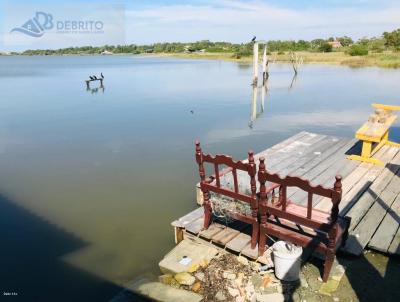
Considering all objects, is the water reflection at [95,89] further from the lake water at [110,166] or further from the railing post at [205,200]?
the railing post at [205,200]

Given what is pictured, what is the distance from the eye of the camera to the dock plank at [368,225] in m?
5.57

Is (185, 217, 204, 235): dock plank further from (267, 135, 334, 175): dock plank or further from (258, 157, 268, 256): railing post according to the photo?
(267, 135, 334, 175): dock plank

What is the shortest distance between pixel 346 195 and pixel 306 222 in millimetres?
2881

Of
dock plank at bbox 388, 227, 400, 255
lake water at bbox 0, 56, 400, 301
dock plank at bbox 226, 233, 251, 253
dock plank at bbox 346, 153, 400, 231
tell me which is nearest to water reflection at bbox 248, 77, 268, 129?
lake water at bbox 0, 56, 400, 301

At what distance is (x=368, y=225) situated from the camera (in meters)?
6.16

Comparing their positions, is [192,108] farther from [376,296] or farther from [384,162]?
[376,296]

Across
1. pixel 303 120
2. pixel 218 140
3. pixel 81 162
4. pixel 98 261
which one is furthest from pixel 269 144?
pixel 98 261

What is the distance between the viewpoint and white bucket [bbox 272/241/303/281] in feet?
16.3

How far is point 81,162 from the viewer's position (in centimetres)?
1205

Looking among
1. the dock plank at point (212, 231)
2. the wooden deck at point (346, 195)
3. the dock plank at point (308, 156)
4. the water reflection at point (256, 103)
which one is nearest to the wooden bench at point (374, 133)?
the wooden deck at point (346, 195)

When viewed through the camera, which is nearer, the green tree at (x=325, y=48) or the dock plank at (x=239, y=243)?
the dock plank at (x=239, y=243)

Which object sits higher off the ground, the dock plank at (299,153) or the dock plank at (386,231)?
the dock plank at (299,153)

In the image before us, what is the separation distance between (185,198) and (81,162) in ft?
16.2

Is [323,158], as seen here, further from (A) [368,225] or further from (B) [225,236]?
(B) [225,236]
